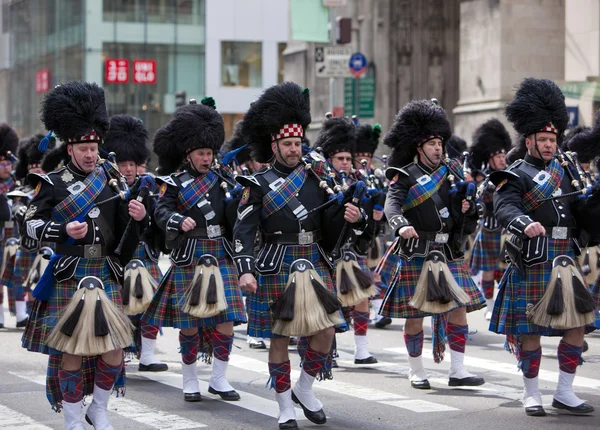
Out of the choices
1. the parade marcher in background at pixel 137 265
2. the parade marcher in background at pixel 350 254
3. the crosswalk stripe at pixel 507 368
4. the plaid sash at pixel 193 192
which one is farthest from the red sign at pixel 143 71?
the plaid sash at pixel 193 192

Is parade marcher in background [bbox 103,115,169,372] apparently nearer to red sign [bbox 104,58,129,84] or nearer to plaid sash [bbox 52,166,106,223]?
plaid sash [bbox 52,166,106,223]

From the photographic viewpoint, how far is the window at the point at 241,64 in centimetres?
4753

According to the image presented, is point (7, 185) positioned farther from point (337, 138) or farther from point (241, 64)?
point (241, 64)

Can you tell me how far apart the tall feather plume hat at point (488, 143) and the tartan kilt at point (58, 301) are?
6817mm

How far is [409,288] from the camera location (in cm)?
887

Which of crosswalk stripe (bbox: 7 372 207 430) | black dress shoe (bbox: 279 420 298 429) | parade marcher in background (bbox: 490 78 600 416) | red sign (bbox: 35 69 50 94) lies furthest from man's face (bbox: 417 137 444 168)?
red sign (bbox: 35 69 50 94)

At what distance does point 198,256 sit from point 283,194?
1.21 m

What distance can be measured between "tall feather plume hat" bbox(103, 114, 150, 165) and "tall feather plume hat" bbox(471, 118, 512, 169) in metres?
4.67

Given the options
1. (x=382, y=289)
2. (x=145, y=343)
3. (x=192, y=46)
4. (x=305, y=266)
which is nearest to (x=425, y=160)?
(x=305, y=266)

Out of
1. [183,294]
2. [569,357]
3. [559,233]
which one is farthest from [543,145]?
[183,294]

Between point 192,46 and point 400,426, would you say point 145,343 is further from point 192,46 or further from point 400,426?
point 192,46

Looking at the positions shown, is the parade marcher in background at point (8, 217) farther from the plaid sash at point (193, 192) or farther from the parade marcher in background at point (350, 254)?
the plaid sash at point (193, 192)

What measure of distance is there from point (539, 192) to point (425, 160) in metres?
1.34

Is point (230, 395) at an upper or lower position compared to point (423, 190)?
lower
